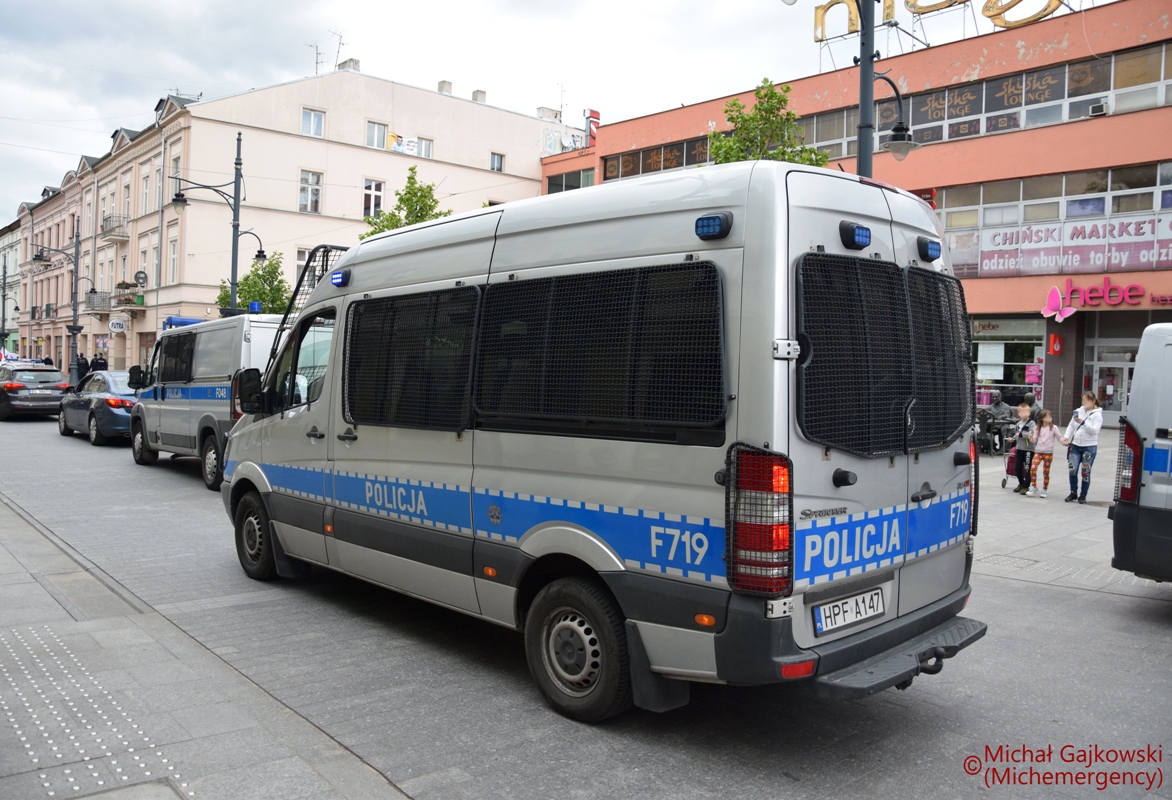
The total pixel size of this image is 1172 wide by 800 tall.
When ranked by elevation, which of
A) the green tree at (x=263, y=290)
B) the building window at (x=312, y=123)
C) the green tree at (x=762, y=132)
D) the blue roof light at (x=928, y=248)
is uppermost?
the building window at (x=312, y=123)

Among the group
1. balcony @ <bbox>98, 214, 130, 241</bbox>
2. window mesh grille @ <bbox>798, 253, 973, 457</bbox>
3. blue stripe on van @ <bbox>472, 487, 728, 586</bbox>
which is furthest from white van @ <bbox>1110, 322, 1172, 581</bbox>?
balcony @ <bbox>98, 214, 130, 241</bbox>

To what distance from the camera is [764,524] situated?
3.62 meters

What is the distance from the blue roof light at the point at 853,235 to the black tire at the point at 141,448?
14.0 meters

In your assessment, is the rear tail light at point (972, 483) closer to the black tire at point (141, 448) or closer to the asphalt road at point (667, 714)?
the asphalt road at point (667, 714)

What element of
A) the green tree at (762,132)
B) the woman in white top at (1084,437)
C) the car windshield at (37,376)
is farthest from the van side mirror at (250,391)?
the car windshield at (37,376)

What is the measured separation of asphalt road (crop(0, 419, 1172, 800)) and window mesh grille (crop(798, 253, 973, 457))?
1.36 m

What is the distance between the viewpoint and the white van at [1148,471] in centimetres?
645

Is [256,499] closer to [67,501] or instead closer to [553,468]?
[553,468]

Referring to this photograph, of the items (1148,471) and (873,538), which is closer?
(873,538)

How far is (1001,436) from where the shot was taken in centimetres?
1933

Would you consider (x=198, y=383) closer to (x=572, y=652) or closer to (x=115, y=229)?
(x=572, y=652)

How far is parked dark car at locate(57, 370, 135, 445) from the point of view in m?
18.2

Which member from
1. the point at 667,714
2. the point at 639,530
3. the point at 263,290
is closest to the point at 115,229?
the point at 263,290

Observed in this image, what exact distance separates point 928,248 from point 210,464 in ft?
34.8
